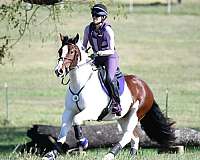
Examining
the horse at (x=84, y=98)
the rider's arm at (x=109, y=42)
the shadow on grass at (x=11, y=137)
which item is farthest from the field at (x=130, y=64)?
the rider's arm at (x=109, y=42)

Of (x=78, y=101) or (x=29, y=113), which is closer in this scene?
(x=78, y=101)

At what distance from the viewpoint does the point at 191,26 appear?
169 feet

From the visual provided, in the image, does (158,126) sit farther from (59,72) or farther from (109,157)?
(59,72)

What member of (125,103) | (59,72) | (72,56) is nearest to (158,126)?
(125,103)

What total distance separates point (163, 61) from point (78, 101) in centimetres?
2960

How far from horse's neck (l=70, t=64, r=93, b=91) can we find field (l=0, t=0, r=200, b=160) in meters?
1.18

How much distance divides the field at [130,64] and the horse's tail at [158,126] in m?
0.49

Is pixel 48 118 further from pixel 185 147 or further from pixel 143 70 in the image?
pixel 143 70

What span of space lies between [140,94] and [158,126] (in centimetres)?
124

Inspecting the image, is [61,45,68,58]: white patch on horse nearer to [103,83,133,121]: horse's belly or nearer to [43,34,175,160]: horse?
[43,34,175,160]: horse

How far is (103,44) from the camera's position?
12727 millimetres

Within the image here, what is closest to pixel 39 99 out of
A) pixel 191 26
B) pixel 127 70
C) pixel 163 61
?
pixel 127 70

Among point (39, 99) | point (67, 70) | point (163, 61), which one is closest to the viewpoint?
point (67, 70)

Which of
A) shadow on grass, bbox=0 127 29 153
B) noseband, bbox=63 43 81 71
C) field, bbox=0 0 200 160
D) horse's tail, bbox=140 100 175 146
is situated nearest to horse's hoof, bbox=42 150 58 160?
field, bbox=0 0 200 160
